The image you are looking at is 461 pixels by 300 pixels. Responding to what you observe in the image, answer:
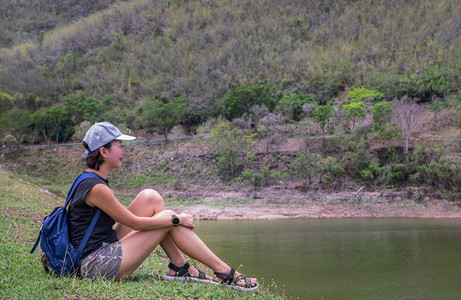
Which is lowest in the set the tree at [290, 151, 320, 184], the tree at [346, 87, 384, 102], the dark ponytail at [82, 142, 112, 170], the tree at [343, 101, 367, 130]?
the tree at [290, 151, 320, 184]

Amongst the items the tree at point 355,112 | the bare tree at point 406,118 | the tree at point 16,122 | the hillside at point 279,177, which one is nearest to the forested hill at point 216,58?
the tree at point 16,122

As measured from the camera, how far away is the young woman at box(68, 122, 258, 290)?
385cm

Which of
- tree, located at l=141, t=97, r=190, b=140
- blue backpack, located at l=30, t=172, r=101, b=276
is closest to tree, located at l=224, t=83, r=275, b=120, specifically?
tree, located at l=141, t=97, r=190, b=140

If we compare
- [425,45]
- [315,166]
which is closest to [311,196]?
[315,166]

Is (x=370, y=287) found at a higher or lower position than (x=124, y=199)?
higher

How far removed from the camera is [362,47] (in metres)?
54.3

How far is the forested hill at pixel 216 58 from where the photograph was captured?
1826 inches

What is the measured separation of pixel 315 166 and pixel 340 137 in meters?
4.37

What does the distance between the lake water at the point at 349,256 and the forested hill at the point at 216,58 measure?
81.6ft

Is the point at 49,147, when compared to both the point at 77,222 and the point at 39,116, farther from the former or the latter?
the point at 77,222

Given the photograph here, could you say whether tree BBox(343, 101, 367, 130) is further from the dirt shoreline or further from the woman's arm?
the woman's arm

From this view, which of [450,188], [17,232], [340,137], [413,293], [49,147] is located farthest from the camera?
[49,147]

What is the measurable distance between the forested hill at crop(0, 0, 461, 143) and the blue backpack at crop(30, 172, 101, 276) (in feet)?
136

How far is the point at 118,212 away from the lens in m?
3.84
